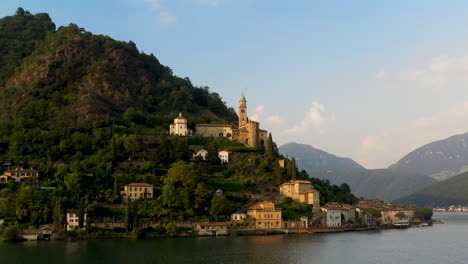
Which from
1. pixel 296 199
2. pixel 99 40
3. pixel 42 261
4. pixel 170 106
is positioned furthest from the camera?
pixel 99 40

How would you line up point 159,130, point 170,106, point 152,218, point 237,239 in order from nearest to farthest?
point 237,239
point 152,218
point 159,130
point 170,106

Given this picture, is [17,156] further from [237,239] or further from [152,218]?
[237,239]

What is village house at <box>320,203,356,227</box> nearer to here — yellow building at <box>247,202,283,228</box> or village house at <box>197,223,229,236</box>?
yellow building at <box>247,202,283,228</box>

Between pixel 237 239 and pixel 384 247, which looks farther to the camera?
pixel 237 239

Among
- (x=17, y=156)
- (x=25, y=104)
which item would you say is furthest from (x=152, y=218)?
(x=25, y=104)

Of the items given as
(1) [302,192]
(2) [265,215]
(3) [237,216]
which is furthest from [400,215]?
(3) [237,216]

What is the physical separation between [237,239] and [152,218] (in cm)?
1392

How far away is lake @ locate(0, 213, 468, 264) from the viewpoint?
180ft

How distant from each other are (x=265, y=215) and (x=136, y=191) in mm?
20972

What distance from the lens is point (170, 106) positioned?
5443 inches

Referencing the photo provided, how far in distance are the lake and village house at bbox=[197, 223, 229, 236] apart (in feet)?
13.4

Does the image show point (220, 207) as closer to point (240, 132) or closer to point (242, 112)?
point (240, 132)

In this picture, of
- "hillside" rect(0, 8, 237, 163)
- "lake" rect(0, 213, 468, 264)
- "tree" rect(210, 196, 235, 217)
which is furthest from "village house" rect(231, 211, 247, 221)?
"hillside" rect(0, 8, 237, 163)

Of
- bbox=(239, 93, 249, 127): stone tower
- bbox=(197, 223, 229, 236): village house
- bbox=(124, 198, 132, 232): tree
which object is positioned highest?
bbox=(239, 93, 249, 127): stone tower
